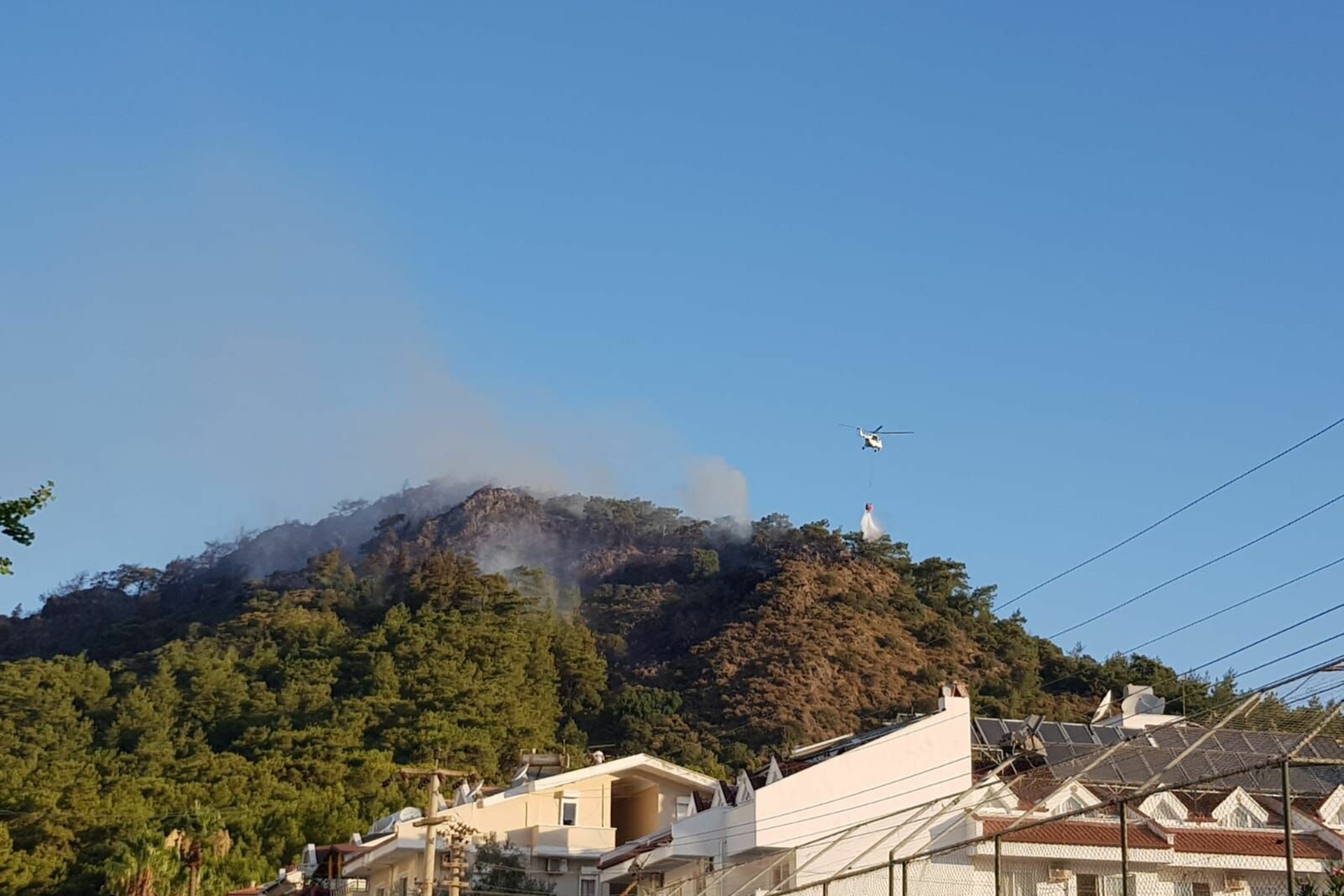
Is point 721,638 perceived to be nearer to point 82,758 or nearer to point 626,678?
point 626,678

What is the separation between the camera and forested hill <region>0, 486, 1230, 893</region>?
70.5 m

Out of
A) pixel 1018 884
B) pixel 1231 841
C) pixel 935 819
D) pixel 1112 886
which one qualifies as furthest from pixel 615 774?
pixel 935 819

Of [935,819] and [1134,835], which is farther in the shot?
[1134,835]

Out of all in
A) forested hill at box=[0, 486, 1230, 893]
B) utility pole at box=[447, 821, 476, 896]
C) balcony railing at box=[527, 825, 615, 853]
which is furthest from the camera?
forested hill at box=[0, 486, 1230, 893]

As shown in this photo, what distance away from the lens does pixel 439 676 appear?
103 meters

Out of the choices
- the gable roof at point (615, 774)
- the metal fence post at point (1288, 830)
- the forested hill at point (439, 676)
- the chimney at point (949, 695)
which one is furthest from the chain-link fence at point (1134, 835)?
the forested hill at point (439, 676)

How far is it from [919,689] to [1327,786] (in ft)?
275

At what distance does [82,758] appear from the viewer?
88.5m

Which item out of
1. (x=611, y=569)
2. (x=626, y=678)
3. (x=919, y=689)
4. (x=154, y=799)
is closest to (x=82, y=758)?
(x=154, y=799)

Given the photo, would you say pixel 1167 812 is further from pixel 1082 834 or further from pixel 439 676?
pixel 439 676

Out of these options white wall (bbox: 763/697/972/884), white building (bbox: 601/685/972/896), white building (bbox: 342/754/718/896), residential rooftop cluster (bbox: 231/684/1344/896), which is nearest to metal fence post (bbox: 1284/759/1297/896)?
residential rooftop cluster (bbox: 231/684/1344/896)

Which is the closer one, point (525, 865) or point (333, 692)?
point (525, 865)

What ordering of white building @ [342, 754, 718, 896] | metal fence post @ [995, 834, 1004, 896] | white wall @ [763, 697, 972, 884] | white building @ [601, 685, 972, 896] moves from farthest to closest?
1. white building @ [342, 754, 718, 896]
2. white wall @ [763, 697, 972, 884]
3. white building @ [601, 685, 972, 896]
4. metal fence post @ [995, 834, 1004, 896]

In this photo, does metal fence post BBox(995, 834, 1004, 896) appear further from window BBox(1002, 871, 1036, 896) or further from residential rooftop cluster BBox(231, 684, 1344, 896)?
window BBox(1002, 871, 1036, 896)
